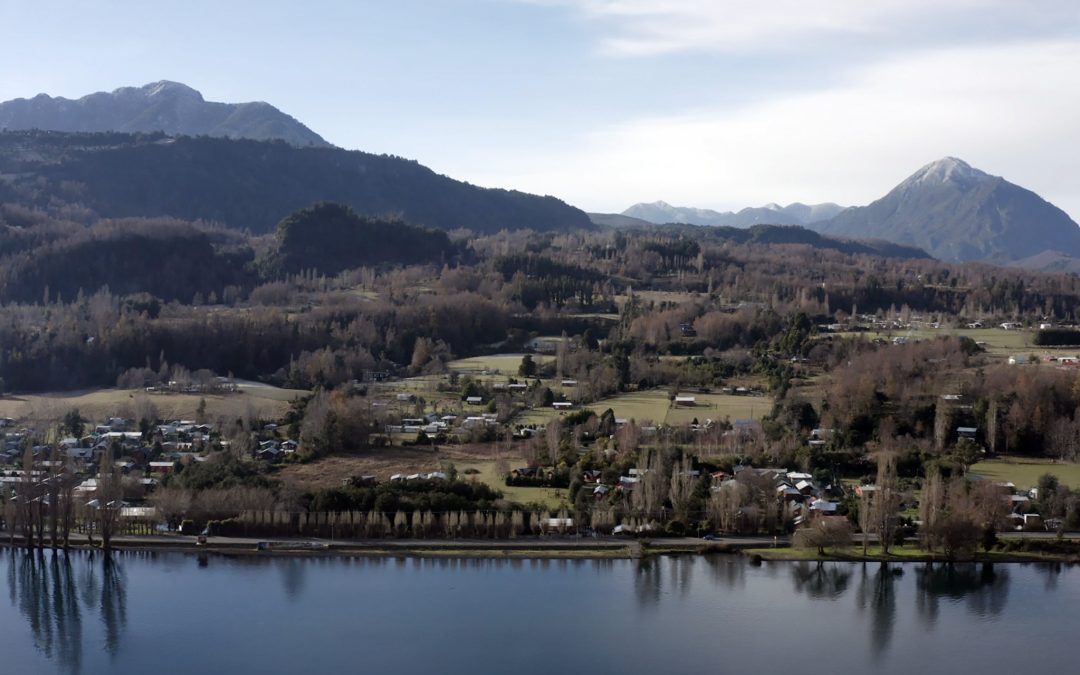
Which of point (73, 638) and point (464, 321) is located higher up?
point (464, 321)

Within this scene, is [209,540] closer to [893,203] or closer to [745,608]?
[745,608]

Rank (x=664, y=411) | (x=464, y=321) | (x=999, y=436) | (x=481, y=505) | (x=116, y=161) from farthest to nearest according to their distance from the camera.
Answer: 1. (x=116, y=161)
2. (x=464, y=321)
3. (x=664, y=411)
4. (x=999, y=436)
5. (x=481, y=505)

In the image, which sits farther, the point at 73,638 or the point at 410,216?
the point at 410,216

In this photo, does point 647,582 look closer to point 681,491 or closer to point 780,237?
point 681,491

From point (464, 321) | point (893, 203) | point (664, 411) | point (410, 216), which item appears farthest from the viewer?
point (893, 203)

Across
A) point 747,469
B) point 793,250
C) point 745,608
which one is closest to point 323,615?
point 745,608

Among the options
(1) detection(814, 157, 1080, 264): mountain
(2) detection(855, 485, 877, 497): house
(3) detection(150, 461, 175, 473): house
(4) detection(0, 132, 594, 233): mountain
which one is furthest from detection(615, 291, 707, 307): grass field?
(1) detection(814, 157, 1080, 264): mountain

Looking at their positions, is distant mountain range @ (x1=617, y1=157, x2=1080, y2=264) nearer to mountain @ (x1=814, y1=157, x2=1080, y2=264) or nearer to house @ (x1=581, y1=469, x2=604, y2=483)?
mountain @ (x1=814, y1=157, x2=1080, y2=264)
